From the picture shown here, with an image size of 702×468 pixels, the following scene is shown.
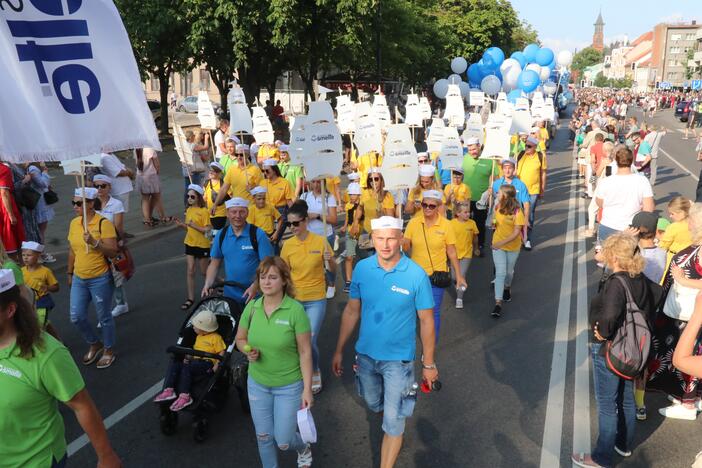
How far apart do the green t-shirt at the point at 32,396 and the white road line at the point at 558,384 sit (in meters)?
3.24

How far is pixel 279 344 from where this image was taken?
3557 mm

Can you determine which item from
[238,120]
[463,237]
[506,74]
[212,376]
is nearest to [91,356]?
[212,376]

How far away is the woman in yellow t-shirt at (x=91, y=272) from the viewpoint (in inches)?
219

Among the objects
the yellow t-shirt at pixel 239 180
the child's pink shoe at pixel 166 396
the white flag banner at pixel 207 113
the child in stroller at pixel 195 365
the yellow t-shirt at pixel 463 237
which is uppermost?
the white flag banner at pixel 207 113

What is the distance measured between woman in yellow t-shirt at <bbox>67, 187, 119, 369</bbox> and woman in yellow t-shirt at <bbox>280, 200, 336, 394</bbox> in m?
1.92

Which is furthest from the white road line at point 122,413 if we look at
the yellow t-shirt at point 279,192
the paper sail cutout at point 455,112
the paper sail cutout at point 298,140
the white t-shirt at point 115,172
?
the paper sail cutout at point 455,112

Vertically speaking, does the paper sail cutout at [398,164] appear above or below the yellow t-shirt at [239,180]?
above

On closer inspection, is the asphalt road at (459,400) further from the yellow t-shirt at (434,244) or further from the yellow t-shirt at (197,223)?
the yellow t-shirt at (434,244)

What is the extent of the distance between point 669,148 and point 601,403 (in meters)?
26.1

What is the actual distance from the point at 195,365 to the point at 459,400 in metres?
2.29

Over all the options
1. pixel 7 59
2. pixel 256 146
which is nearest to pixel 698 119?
pixel 256 146

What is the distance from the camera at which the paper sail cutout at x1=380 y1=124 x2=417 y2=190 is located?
22.0 ft

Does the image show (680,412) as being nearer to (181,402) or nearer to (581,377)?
(581,377)

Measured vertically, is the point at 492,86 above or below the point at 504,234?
above
